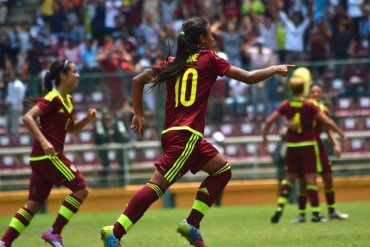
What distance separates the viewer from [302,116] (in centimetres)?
1453

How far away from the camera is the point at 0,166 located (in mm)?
20438

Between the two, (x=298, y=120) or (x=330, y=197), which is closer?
(x=298, y=120)

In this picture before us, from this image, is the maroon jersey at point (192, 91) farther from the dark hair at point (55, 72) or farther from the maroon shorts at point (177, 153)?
the dark hair at point (55, 72)

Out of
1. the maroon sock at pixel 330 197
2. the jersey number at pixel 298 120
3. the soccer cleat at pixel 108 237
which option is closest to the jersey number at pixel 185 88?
the soccer cleat at pixel 108 237

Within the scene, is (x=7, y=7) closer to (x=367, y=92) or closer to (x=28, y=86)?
(x=28, y=86)

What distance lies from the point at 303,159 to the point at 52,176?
15.2ft

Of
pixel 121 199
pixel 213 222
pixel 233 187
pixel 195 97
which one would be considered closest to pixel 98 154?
pixel 121 199

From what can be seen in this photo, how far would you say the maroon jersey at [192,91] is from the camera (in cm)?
946

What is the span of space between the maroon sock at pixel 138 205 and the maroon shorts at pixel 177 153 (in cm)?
18

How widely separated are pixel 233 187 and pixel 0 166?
4.84 metres

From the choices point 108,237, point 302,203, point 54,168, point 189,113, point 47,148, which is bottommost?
point 302,203

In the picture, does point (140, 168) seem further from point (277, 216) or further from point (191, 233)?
point (191, 233)

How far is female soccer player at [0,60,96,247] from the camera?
11219mm

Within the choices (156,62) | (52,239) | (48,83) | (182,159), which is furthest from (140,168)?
(182,159)
